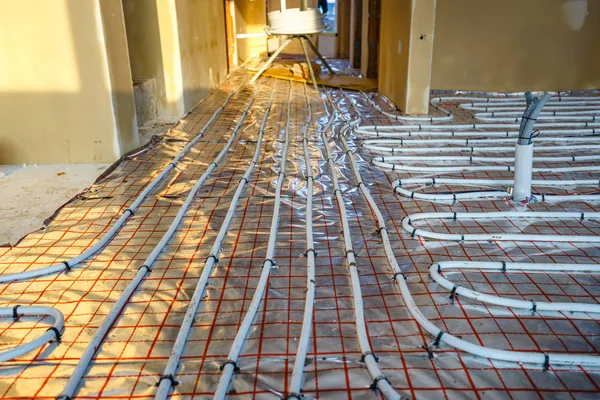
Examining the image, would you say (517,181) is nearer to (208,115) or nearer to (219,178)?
(219,178)

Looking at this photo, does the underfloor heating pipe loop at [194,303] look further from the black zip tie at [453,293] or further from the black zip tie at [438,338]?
the black zip tie at [453,293]

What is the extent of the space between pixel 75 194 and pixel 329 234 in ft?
5.89

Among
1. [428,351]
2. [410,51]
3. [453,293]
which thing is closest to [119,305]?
[428,351]

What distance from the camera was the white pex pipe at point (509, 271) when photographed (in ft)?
6.65

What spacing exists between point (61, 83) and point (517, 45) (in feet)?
17.3

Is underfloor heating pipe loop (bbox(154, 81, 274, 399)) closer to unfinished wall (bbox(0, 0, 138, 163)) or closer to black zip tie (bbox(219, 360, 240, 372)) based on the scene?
black zip tie (bbox(219, 360, 240, 372))

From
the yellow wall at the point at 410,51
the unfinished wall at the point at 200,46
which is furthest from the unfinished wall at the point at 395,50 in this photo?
the unfinished wall at the point at 200,46

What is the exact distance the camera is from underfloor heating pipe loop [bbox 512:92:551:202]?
9.41 ft

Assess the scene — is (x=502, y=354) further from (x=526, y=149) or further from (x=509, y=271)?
(x=526, y=149)

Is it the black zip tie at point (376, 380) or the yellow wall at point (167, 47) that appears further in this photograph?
the yellow wall at point (167, 47)

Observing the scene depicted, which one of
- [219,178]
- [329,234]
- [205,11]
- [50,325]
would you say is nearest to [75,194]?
[219,178]

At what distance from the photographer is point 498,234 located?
267 centimetres

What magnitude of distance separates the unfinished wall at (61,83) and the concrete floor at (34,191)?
0.15 m

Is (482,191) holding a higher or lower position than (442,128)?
lower
